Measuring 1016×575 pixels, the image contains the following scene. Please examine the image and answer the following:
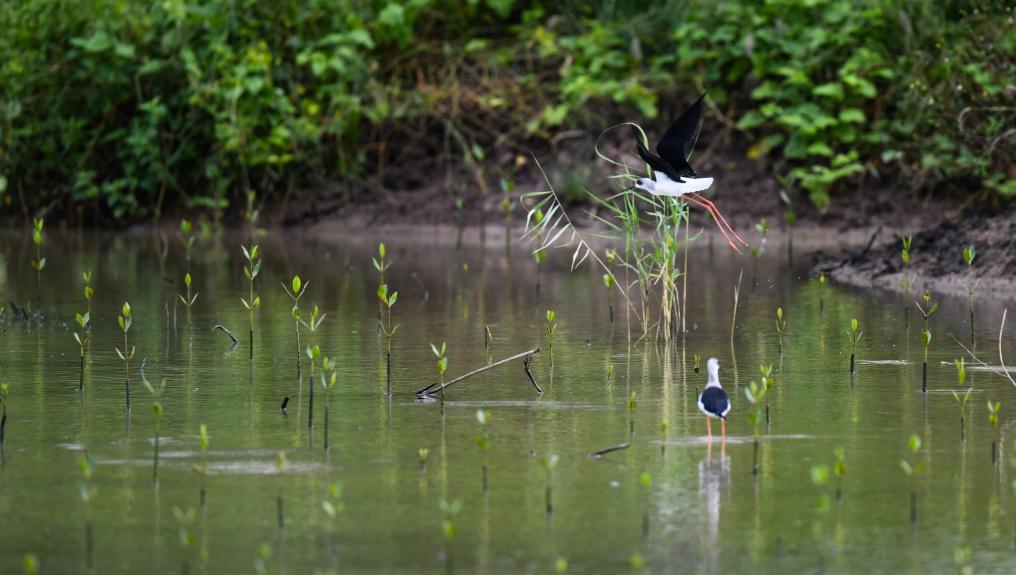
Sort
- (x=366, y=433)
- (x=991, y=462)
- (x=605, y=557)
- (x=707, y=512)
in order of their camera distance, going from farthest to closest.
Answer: (x=366, y=433) → (x=991, y=462) → (x=707, y=512) → (x=605, y=557)

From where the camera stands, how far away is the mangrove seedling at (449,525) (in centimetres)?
487

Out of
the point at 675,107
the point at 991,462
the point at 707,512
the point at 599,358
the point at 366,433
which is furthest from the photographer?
the point at 675,107

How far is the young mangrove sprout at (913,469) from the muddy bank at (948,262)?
192 inches

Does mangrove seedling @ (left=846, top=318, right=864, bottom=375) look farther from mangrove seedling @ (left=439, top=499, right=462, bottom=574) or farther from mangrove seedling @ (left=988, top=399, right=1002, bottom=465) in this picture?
mangrove seedling @ (left=439, top=499, right=462, bottom=574)

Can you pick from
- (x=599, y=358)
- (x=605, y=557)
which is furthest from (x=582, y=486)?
(x=599, y=358)

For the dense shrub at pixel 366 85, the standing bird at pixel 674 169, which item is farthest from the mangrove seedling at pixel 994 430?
the dense shrub at pixel 366 85

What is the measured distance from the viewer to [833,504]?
5523mm

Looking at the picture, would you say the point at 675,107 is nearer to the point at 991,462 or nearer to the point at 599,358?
the point at 599,358

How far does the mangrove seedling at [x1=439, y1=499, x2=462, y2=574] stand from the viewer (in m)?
Answer: 4.87

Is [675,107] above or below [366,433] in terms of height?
above

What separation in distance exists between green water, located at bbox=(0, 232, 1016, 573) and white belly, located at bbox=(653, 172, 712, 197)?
2.92 feet

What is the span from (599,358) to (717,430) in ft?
6.59

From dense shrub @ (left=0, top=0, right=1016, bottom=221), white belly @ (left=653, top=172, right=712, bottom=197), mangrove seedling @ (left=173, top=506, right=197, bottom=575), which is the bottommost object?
mangrove seedling @ (left=173, top=506, right=197, bottom=575)

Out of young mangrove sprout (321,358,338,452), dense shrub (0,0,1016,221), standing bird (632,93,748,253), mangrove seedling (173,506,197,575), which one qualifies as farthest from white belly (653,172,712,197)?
dense shrub (0,0,1016,221)
